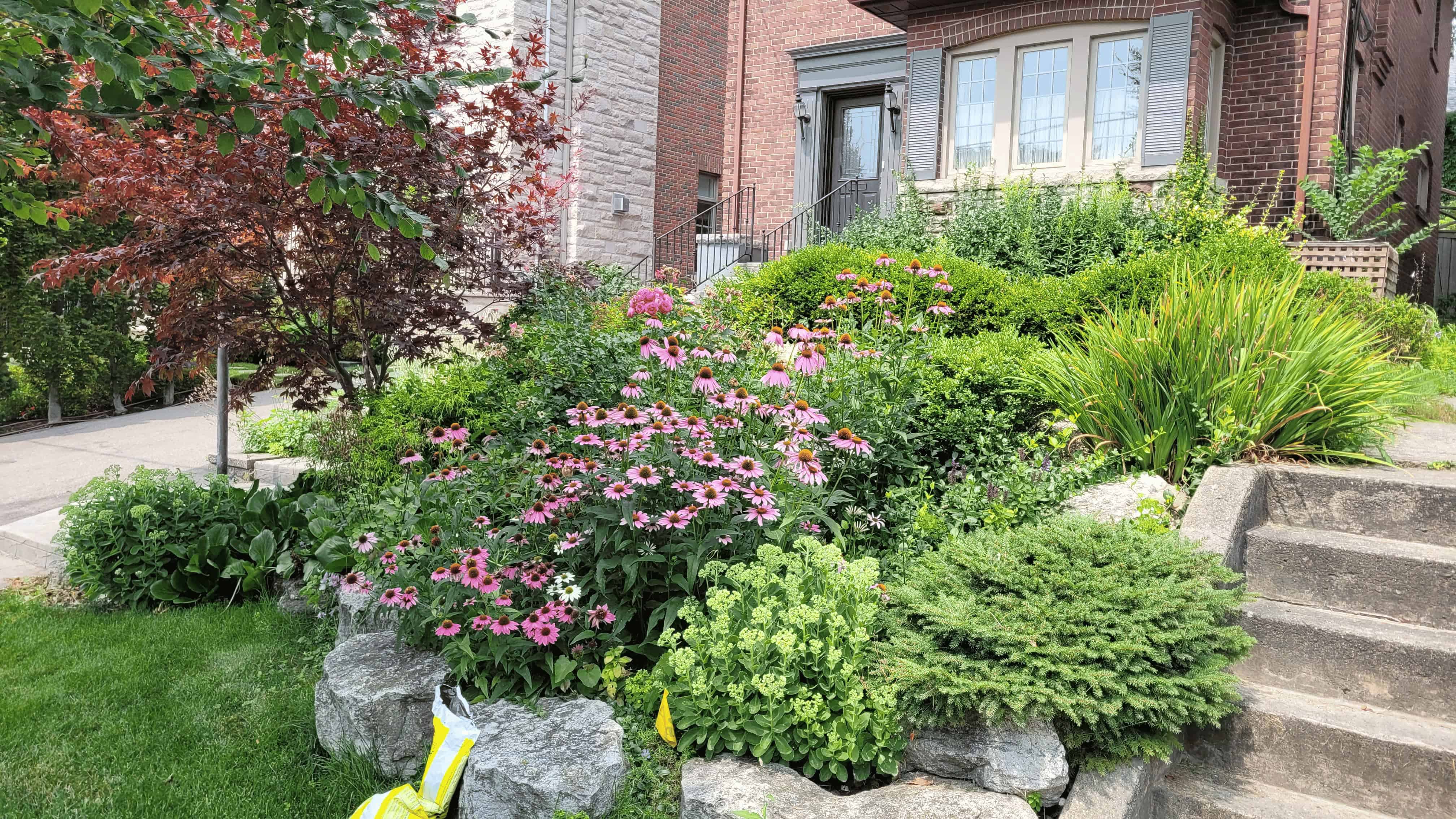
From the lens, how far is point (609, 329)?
17.2 ft

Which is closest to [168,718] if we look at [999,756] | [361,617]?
[361,617]

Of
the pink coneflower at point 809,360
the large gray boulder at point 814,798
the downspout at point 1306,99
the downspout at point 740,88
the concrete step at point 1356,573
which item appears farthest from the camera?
the downspout at point 740,88

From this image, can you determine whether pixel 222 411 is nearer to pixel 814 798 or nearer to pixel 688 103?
pixel 814 798

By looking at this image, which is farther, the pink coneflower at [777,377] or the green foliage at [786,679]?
the pink coneflower at [777,377]

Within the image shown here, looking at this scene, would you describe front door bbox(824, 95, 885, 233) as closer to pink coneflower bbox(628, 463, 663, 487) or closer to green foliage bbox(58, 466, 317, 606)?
green foliage bbox(58, 466, 317, 606)

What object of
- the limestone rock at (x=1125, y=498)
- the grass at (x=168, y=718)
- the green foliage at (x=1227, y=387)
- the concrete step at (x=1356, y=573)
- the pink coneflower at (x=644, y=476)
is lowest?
the grass at (x=168, y=718)

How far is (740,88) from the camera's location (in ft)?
42.1

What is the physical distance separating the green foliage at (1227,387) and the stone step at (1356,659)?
91cm

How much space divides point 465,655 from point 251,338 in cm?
325

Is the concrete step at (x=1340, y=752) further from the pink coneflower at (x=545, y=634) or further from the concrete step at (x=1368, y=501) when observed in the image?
the pink coneflower at (x=545, y=634)

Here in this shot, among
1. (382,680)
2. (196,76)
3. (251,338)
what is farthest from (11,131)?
(251,338)

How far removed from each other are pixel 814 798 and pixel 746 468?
40.4 inches

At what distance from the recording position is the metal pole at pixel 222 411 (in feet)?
19.0

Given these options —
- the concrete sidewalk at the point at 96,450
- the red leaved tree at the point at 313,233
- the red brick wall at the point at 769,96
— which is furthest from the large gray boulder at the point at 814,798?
the red brick wall at the point at 769,96
